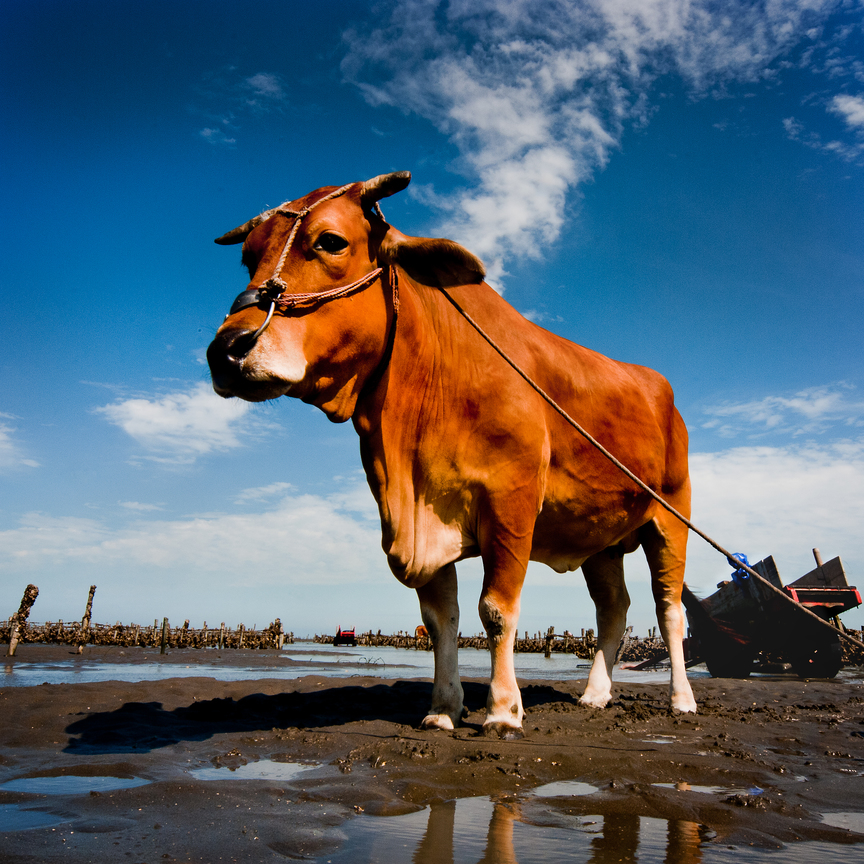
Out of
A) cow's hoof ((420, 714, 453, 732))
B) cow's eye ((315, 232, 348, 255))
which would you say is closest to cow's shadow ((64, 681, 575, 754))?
cow's hoof ((420, 714, 453, 732))

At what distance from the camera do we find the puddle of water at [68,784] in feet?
8.36

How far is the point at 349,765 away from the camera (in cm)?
310

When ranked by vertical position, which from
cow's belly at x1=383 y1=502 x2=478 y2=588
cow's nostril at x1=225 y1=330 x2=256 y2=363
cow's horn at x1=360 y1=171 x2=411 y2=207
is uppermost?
cow's horn at x1=360 y1=171 x2=411 y2=207

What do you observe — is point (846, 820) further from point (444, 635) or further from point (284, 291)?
point (284, 291)

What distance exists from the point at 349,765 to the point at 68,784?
4.02 ft

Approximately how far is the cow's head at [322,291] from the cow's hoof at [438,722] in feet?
6.63

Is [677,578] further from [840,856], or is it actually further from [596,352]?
[840,856]

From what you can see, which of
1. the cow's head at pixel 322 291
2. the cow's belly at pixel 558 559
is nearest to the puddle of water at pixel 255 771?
the cow's head at pixel 322 291

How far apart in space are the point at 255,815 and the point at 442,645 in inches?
86.9

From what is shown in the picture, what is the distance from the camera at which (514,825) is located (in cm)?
221

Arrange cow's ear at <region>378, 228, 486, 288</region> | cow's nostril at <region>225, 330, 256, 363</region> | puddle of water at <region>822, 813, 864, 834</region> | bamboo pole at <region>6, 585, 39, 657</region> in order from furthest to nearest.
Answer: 1. bamboo pole at <region>6, 585, 39, 657</region>
2. cow's ear at <region>378, 228, 486, 288</region>
3. cow's nostril at <region>225, 330, 256, 363</region>
4. puddle of water at <region>822, 813, 864, 834</region>

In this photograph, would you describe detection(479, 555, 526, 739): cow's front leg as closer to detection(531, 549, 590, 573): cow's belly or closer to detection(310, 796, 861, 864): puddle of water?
detection(531, 549, 590, 573): cow's belly

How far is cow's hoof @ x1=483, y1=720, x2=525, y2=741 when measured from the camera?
12.1ft

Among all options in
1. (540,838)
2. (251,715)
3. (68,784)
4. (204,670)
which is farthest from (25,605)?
(540,838)
